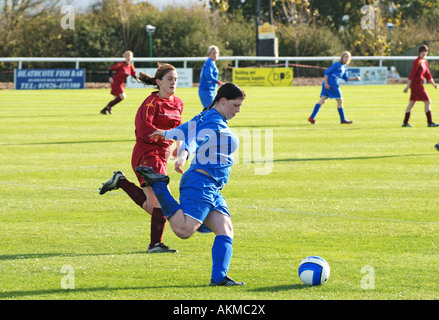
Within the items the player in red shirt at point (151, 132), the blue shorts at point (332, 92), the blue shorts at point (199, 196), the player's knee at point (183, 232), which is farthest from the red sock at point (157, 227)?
the blue shorts at point (332, 92)

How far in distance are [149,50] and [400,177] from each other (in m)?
46.8

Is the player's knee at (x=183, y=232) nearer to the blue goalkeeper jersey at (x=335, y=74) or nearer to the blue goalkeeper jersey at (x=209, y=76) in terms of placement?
the blue goalkeeper jersey at (x=209, y=76)

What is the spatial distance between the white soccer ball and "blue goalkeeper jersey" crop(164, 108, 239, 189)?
3.34 ft

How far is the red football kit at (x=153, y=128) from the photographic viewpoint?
319 inches

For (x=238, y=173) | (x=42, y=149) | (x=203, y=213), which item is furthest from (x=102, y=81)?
(x=203, y=213)

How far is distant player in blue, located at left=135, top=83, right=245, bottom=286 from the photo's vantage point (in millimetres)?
6621

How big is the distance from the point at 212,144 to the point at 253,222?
2856mm

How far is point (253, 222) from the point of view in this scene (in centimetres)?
945

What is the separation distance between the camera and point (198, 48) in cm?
5712

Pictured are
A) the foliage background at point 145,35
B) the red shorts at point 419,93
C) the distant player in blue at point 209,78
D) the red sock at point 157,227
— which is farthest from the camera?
the foliage background at point 145,35

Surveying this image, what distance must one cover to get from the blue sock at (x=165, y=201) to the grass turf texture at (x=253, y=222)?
0.63 metres

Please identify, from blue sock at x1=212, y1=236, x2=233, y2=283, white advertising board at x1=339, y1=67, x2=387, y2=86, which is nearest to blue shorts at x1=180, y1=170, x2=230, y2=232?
blue sock at x1=212, y1=236, x2=233, y2=283

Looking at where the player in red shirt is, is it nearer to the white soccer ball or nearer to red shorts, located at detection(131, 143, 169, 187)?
red shorts, located at detection(131, 143, 169, 187)

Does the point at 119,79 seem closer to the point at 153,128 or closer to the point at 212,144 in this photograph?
the point at 153,128
